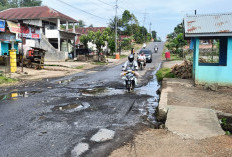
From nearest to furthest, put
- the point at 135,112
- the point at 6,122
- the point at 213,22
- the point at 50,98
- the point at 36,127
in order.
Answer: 1. the point at 36,127
2. the point at 6,122
3. the point at 135,112
4. the point at 50,98
5. the point at 213,22

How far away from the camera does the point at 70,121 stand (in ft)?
20.9

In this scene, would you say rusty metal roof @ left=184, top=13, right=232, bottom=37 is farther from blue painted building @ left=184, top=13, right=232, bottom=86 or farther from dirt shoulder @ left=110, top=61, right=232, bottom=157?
dirt shoulder @ left=110, top=61, right=232, bottom=157

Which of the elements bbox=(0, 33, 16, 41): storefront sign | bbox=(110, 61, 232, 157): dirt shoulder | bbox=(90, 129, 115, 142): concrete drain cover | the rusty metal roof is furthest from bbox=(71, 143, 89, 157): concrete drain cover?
bbox=(0, 33, 16, 41): storefront sign

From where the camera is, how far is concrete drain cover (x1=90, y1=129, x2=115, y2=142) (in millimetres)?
5043

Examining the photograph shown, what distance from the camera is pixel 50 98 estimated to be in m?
9.52

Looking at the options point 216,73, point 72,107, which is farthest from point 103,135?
point 216,73

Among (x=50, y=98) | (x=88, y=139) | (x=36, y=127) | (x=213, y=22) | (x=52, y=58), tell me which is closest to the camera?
(x=88, y=139)

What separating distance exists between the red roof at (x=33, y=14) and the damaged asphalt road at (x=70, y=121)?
24.4 metres

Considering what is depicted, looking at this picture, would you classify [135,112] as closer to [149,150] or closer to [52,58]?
[149,150]

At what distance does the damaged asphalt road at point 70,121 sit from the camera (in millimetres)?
4609

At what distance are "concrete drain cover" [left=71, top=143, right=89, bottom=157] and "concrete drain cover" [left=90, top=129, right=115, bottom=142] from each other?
1.10 ft

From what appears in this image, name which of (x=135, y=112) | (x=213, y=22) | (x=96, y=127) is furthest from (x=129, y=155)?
(x=213, y=22)

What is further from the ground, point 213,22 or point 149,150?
point 213,22

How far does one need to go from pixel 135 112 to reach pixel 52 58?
26.3 m
